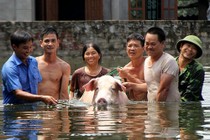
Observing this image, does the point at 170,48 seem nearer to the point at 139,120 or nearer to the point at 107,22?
the point at 107,22

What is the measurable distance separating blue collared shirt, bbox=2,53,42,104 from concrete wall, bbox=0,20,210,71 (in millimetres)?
18104

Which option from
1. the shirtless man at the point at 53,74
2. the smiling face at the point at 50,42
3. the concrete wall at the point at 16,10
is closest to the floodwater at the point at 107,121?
the shirtless man at the point at 53,74

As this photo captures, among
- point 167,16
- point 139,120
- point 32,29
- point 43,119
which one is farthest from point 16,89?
point 167,16

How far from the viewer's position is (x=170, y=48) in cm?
3109

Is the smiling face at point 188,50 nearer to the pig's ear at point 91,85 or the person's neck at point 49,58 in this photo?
the pig's ear at point 91,85

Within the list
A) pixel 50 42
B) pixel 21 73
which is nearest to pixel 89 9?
pixel 50 42

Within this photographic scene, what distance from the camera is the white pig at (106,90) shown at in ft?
38.3

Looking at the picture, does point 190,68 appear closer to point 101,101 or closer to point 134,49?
point 134,49

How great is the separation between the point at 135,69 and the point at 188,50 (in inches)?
36.9

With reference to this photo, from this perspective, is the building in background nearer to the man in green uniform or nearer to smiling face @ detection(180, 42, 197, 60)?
the man in green uniform

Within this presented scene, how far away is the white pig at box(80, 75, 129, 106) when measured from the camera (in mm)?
11680

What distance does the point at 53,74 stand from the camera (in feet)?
40.7

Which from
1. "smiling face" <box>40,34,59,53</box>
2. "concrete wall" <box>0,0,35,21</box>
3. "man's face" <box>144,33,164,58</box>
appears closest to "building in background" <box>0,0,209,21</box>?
"concrete wall" <box>0,0,35,21</box>

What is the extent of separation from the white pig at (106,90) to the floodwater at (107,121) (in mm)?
109
